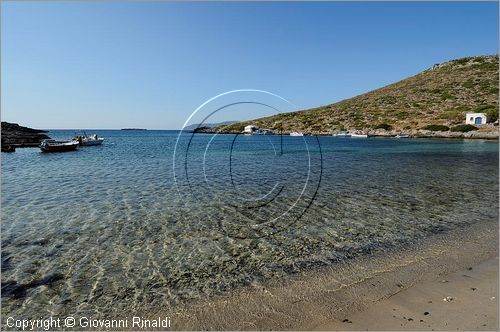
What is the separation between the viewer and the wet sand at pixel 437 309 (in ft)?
20.6

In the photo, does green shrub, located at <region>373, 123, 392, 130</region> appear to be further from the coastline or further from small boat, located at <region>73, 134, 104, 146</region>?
the coastline

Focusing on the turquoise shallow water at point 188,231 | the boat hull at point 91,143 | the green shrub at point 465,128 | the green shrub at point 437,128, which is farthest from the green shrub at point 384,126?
the boat hull at point 91,143

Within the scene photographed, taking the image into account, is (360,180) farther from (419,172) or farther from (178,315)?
(178,315)

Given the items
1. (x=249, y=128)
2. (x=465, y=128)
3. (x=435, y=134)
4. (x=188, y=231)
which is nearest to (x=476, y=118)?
(x=465, y=128)

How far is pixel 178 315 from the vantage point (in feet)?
23.6

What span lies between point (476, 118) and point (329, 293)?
105 meters

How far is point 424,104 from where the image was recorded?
122 meters

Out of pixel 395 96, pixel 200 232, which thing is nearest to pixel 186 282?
pixel 200 232

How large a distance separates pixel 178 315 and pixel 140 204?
11195mm

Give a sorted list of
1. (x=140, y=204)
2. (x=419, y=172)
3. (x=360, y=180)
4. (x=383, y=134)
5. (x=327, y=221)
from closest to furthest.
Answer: (x=327, y=221) < (x=140, y=204) < (x=360, y=180) < (x=419, y=172) < (x=383, y=134)

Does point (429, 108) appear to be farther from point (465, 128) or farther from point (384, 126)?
point (465, 128)

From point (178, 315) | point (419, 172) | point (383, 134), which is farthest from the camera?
point (383, 134)

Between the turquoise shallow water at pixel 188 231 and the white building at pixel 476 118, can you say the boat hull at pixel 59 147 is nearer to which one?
the turquoise shallow water at pixel 188 231

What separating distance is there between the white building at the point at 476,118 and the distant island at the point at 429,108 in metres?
1.86
